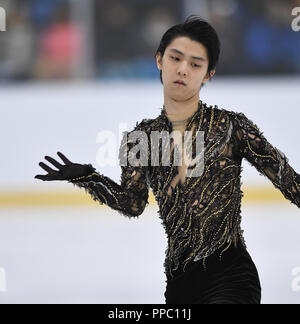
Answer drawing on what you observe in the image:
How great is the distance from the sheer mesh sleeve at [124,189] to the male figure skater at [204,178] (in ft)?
0.03

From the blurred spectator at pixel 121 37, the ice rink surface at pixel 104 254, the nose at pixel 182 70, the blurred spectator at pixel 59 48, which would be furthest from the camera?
the blurred spectator at pixel 59 48

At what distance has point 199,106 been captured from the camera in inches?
80.3

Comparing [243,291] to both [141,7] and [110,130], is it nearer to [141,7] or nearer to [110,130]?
[110,130]

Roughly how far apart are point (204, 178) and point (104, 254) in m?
2.16

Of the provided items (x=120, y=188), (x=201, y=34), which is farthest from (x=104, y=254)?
(x=201, y=34)

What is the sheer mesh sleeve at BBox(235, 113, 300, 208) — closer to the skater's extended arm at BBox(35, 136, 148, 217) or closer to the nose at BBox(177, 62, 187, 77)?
the nose at BBox(177, 62, 187, 77)

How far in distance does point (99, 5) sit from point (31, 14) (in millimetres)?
509

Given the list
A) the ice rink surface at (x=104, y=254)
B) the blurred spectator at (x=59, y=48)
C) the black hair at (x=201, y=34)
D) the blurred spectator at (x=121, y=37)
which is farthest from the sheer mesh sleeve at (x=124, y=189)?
the blurred spectator at (x=59, y=48)

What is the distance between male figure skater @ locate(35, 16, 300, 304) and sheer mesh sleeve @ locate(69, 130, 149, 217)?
Answer: 0.01 metres

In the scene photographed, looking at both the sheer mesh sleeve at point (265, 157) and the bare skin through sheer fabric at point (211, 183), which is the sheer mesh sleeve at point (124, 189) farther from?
the sheer mesh sleeve at point (265, 157)

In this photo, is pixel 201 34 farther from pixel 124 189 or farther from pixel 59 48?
pixel 59 48

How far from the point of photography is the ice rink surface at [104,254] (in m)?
3.41

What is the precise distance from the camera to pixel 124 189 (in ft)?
6.81

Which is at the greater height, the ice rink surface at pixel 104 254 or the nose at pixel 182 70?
the nose at pixel 182 70
